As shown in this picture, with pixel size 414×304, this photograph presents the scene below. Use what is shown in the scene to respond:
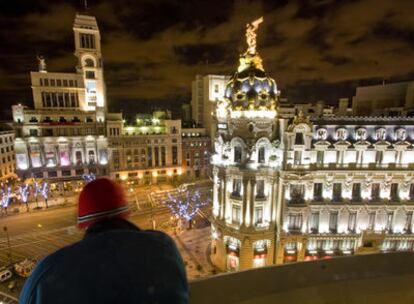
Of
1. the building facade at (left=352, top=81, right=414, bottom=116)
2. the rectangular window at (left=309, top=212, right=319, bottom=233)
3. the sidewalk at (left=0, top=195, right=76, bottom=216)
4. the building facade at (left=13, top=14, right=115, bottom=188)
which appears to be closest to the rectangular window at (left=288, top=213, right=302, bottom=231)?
the rectangular window at (left=309, top=212, right=319, bottom=233)

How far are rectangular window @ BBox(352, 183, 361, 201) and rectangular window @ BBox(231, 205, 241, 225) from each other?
16445 mm

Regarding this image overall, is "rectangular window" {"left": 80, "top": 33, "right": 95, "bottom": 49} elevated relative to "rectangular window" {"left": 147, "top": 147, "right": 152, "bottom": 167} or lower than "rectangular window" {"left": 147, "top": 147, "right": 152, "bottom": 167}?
elevated

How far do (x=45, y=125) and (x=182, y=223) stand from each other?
4649 centimetres

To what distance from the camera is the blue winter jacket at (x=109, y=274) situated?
2.58 meters

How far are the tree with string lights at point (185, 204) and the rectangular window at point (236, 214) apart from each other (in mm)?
16191

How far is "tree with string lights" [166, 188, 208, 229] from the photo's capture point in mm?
53438

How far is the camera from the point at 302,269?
247 inches

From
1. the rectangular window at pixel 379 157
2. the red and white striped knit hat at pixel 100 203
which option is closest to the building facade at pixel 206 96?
the rectangular window at pixel 379 157

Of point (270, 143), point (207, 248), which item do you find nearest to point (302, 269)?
point (270, 143)

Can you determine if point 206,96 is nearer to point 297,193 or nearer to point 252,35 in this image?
point 252,35

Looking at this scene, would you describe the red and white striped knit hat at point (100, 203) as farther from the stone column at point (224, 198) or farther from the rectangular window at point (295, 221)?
the rectangular window at point (295, 221)

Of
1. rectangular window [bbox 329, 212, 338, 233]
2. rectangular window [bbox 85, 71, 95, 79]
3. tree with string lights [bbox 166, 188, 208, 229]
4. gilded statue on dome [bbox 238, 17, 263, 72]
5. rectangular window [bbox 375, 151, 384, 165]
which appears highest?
rectangular window [bbox 85, 71, 95, 79]

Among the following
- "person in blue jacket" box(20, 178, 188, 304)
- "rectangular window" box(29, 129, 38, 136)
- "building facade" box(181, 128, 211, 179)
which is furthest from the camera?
"building facade" box(181, 128, 211, 179)

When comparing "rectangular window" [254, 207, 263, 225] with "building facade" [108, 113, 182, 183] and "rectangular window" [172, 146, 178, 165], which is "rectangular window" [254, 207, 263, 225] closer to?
"building facade" [108, 113, 182, 183]
